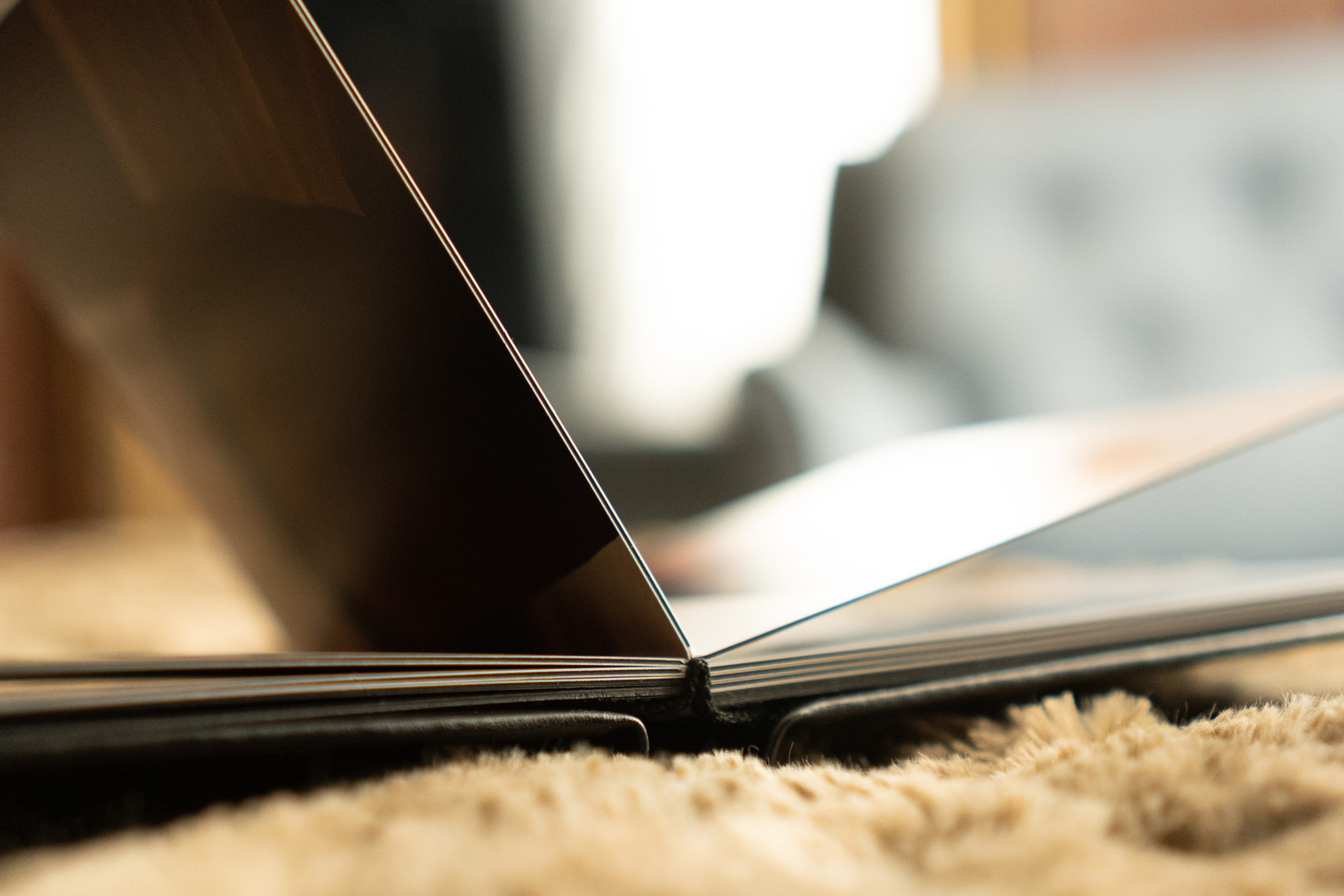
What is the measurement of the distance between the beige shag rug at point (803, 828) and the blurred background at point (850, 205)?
2.67 ft

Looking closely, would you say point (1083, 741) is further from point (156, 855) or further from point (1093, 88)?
point (1093, 88)

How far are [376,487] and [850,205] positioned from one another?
3.44 feet

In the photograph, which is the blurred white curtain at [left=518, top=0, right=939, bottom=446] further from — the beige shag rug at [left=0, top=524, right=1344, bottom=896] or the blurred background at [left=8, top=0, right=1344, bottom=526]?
the beige shag rug at [left=0, top=524, right=1344, bottom=896]

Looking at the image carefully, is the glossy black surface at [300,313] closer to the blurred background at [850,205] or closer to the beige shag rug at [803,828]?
the beige shag rug at [803,828]

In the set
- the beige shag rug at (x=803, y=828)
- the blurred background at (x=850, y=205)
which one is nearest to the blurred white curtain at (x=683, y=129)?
the blurred background at (x=850, y=205)

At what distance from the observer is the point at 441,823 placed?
0.60ft

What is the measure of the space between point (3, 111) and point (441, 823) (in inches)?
11.9

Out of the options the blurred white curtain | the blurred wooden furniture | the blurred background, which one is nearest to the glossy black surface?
the blurred background

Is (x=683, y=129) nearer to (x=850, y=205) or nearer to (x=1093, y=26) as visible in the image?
(x=850, y=205)

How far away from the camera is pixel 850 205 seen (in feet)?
3.93

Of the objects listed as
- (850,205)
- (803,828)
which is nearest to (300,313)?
(803,828)

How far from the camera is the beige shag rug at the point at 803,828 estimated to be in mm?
160

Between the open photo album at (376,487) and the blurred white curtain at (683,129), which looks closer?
the open photo album at (376,487)

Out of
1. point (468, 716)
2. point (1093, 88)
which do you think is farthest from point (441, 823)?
point (1093, 88)
